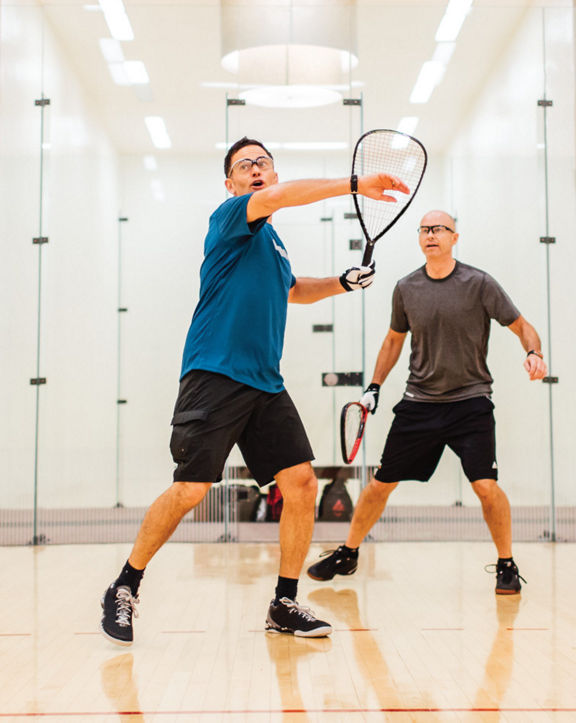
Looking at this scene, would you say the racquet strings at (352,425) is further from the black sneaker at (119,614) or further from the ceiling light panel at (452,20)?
the ceiling light panel at (452,20)

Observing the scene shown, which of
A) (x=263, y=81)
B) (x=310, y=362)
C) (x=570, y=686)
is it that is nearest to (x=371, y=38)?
(x=263, y=81)

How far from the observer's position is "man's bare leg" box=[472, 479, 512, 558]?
255 cm

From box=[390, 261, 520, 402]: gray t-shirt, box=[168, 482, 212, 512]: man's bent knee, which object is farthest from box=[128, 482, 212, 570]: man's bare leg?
box=[390, 261, 520, 402]: gray t-shirt

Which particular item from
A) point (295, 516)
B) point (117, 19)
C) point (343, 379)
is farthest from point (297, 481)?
point (117, 19)

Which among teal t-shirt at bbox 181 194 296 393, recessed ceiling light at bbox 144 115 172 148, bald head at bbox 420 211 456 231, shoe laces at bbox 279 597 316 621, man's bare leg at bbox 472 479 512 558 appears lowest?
shoe laces at bbox 279 597 316 621

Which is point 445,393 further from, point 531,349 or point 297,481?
point 297,481

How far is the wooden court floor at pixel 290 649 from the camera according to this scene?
4.95 feet

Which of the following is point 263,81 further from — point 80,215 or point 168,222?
point 80,215

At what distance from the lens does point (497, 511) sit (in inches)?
101

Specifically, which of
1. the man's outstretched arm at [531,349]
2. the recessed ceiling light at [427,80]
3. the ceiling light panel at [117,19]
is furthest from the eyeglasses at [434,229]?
the ceiling light panel at [117,19]

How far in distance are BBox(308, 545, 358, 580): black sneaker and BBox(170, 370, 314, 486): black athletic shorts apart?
2.50ft

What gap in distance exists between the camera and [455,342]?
2.65 m

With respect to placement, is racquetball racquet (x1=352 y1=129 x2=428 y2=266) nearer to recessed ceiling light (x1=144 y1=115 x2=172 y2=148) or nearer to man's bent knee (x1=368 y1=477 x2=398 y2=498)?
man's bent knee (x1=368 y1=477 x2=398 y2=498)

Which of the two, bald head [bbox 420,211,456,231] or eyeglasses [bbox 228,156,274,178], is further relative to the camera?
bald head [bbox 420,211,456,231]
